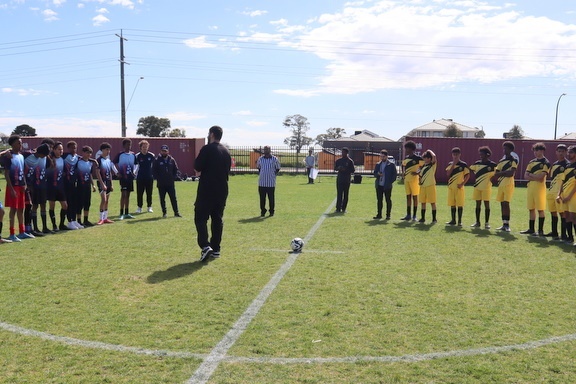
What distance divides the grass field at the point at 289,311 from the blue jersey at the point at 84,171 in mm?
1689

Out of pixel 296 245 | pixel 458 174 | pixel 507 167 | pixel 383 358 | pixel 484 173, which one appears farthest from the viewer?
pixel 458 174

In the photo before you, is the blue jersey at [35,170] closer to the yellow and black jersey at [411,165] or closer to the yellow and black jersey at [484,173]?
the yellow and black jersey at [411,165]

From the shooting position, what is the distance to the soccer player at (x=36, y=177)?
404 inches

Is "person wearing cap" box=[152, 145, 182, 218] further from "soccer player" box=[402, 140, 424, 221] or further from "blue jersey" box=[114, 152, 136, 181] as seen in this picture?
"soccer player" box=[402, 140, 424, 221]

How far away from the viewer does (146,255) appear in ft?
28.2

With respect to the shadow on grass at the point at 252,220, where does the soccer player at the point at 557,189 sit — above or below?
above

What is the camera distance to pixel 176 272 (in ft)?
24.3

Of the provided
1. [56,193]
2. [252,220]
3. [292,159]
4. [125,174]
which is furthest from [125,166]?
[292,159]

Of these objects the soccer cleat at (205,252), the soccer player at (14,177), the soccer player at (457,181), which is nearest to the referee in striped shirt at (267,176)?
the soccer player at (457,181)

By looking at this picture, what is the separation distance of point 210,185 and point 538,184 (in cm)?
748

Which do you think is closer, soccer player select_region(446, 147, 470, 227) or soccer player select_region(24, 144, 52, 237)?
soccer player select_region(24, 144, 52, 237)

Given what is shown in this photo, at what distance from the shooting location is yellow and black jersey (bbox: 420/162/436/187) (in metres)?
12.9

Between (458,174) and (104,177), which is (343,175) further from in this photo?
(104,177)

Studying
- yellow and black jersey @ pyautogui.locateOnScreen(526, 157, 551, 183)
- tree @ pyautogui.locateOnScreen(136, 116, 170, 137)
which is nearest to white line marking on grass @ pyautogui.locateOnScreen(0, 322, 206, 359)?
A: yellow and black jersey @ pyautogui.locateOnScreen(526, 157, 551, 183)
